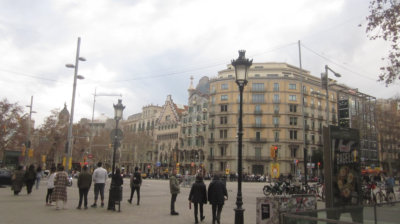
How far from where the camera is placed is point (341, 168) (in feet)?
31.4

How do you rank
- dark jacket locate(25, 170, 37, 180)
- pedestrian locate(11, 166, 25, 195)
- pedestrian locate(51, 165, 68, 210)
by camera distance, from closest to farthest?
pedestrian locate(51, 165, 68, 210) < dark jacket locate(25, 170, 37, 180) < pedestrian locate(11, 166, 25, 195)

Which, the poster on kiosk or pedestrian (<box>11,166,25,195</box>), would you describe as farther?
pedestrian (<box>11,166,25,195</box>)

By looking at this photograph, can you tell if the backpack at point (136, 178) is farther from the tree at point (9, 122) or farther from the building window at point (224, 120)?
the building window at point (224, 120)

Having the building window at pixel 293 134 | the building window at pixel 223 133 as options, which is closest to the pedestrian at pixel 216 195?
the building window at pixel 223 133

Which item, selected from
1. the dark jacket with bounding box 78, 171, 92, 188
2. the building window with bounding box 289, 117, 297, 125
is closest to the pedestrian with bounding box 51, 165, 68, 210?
the dark jacket with bounding box 78, 171, 92, 188

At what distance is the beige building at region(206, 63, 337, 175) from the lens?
67438 millimetres

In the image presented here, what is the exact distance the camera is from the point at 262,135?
6831 centimetres

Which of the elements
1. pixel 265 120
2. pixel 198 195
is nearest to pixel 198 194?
pixel 198 195

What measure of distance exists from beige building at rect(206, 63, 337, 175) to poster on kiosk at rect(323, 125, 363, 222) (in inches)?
2265

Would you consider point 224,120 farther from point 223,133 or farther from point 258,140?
point 258,140

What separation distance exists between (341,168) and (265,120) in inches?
2352

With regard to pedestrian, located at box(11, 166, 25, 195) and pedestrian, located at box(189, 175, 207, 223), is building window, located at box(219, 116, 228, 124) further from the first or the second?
pedestrian, located at box(189, 175, 207, 223)

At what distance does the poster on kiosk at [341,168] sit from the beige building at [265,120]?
57.5 m

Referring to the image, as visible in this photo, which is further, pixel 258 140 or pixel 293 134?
pixel 293 134
